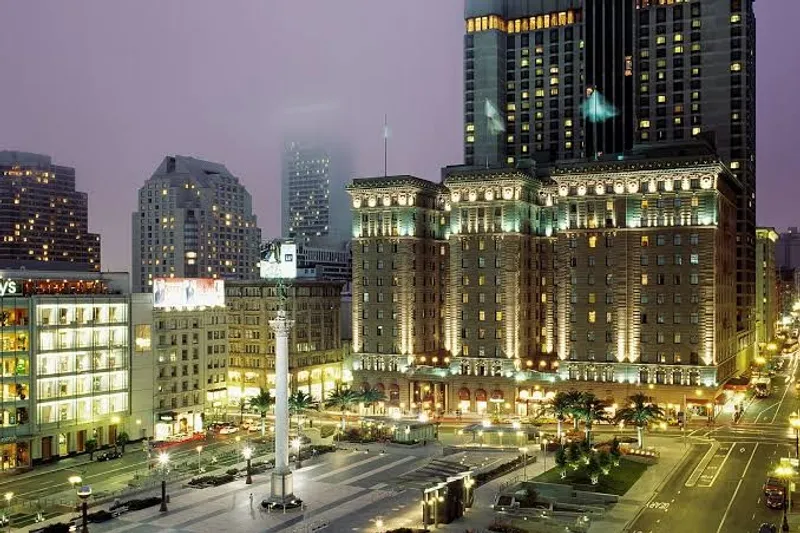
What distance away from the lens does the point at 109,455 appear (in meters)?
115

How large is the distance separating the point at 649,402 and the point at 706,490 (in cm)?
4716

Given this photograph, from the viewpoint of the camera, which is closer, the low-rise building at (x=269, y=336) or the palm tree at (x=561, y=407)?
the palm tree at (x=561, y=407)

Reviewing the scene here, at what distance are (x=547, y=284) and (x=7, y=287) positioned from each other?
91551 mm

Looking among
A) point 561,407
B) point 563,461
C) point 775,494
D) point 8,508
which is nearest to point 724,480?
point 775,494

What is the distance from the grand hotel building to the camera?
138 m

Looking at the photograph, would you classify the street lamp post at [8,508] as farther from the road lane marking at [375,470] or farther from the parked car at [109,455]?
the road lane marking at [375,470]

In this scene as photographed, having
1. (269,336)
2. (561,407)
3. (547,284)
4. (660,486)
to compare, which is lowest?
(660,486)

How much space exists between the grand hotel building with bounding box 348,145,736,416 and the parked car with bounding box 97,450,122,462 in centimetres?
5436

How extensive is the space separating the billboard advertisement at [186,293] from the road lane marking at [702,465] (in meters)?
79.0

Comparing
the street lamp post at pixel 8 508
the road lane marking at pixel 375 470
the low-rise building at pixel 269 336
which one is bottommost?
the road lane marking at pixel 375 470

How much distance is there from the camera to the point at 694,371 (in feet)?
449

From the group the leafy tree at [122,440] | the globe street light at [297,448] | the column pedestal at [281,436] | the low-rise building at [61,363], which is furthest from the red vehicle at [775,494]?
the low-rise building at [61,363]

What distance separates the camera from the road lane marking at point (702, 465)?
316 ft

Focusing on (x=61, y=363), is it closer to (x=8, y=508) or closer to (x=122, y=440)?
(x=122, y=440)
